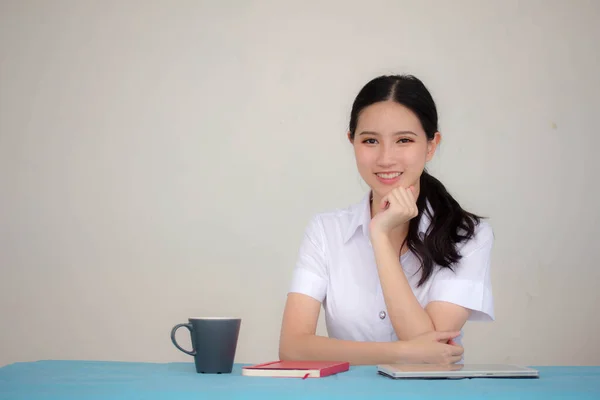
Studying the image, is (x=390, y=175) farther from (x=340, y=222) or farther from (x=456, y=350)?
(x=456, y=350)

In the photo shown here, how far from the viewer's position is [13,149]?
126 inches

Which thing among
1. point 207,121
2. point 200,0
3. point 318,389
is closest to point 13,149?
point 207,121

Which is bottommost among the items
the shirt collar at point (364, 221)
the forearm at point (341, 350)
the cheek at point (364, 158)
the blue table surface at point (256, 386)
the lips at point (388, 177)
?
the forearm at point (341, 350)

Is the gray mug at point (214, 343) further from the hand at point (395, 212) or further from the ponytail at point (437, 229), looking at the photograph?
the ponytail at point (437, 229)

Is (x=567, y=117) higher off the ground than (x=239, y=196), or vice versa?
(x=567, y=117)

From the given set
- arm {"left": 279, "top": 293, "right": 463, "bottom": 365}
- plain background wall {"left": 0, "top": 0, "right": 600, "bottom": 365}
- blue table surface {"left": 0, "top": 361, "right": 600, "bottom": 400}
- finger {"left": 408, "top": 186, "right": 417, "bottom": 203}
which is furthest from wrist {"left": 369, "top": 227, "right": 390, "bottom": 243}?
plain background wall {"left": 0, "top": 0, "right": 600, "bottom": 365}

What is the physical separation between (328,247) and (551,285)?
5.59ft

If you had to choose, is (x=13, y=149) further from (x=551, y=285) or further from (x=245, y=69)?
(x=551, y=285)

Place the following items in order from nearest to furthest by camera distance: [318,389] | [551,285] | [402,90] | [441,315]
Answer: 1. [318,389]
2. [441,315]
3. [402,90]
4. [551,285]

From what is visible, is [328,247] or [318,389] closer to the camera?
[318,389]

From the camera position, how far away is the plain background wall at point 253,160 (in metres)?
3.13

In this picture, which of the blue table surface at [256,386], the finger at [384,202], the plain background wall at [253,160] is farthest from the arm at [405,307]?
the plain background wall at [253,160]

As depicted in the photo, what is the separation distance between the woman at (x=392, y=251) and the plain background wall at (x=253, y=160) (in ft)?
4.18

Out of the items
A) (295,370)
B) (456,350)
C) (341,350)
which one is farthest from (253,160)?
(295,370)
